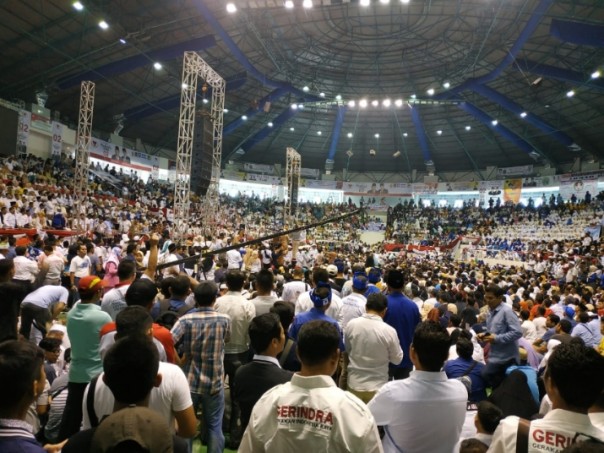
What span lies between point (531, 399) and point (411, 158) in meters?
36.3

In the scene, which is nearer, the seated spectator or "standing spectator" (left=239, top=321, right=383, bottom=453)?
"standing spectator" (left=239, top=321, right=383, bottom=453)

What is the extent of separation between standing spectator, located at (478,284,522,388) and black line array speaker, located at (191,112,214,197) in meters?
10.9

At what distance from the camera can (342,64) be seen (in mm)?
23875

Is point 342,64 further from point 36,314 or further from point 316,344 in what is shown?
point 316,344

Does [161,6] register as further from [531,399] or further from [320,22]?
[531,399]

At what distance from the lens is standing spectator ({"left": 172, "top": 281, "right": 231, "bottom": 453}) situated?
10.0ft

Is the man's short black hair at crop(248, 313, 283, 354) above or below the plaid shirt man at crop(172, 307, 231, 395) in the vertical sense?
above

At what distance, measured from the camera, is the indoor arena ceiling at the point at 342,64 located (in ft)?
52.6

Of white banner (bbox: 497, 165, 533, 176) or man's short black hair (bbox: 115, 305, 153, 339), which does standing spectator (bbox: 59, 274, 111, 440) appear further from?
white banner (bbox: 497, 165, 533, 176)

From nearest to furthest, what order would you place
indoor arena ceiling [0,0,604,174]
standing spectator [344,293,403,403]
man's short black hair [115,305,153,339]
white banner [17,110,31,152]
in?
man's short black hair [115,305,153,339]
standing spectator [344,293,403,403]
indoor arena ceiling [0,0,604,174]
white banner [17,110,31,152]

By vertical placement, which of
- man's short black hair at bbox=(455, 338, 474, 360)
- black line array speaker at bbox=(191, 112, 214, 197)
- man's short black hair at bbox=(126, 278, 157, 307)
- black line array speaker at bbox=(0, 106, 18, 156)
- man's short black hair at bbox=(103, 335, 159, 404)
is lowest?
man's short black hair at bbox=(455, 338, 474, 360)

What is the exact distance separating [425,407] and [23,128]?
24601 millimetres

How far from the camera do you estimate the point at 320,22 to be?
1908cm

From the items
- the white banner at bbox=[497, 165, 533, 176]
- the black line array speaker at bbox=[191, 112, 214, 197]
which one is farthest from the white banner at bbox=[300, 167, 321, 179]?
the black line array speaker at bbox=[191, 112, 214, 197]
